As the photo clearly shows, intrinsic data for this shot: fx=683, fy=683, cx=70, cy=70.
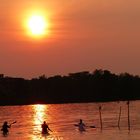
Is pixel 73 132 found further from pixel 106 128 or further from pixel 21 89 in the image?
pixel 21 89

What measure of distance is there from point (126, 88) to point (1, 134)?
405 feet

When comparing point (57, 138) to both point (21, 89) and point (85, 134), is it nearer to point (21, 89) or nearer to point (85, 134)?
point (85, 134)

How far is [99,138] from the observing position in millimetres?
68812

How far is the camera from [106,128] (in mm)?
83750

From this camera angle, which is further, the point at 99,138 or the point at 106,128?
the point at 106,128

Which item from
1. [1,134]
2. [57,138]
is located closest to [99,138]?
[57,138]

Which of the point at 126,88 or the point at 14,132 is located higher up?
the point at 126,88

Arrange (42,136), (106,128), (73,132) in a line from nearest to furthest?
(42,136)
(73,132)
(106,128)

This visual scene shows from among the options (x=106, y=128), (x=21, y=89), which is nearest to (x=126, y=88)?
(x=21, y=89)

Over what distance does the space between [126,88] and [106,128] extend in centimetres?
11664

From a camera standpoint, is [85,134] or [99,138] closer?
[99,138]

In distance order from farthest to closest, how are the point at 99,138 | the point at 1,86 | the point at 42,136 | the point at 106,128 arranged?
the point at 1,86, the point at 106,128, the point at 42,136, the point at 99,138

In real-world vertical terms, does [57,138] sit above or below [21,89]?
below

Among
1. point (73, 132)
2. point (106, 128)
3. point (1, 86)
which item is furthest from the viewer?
point (1, 86)
